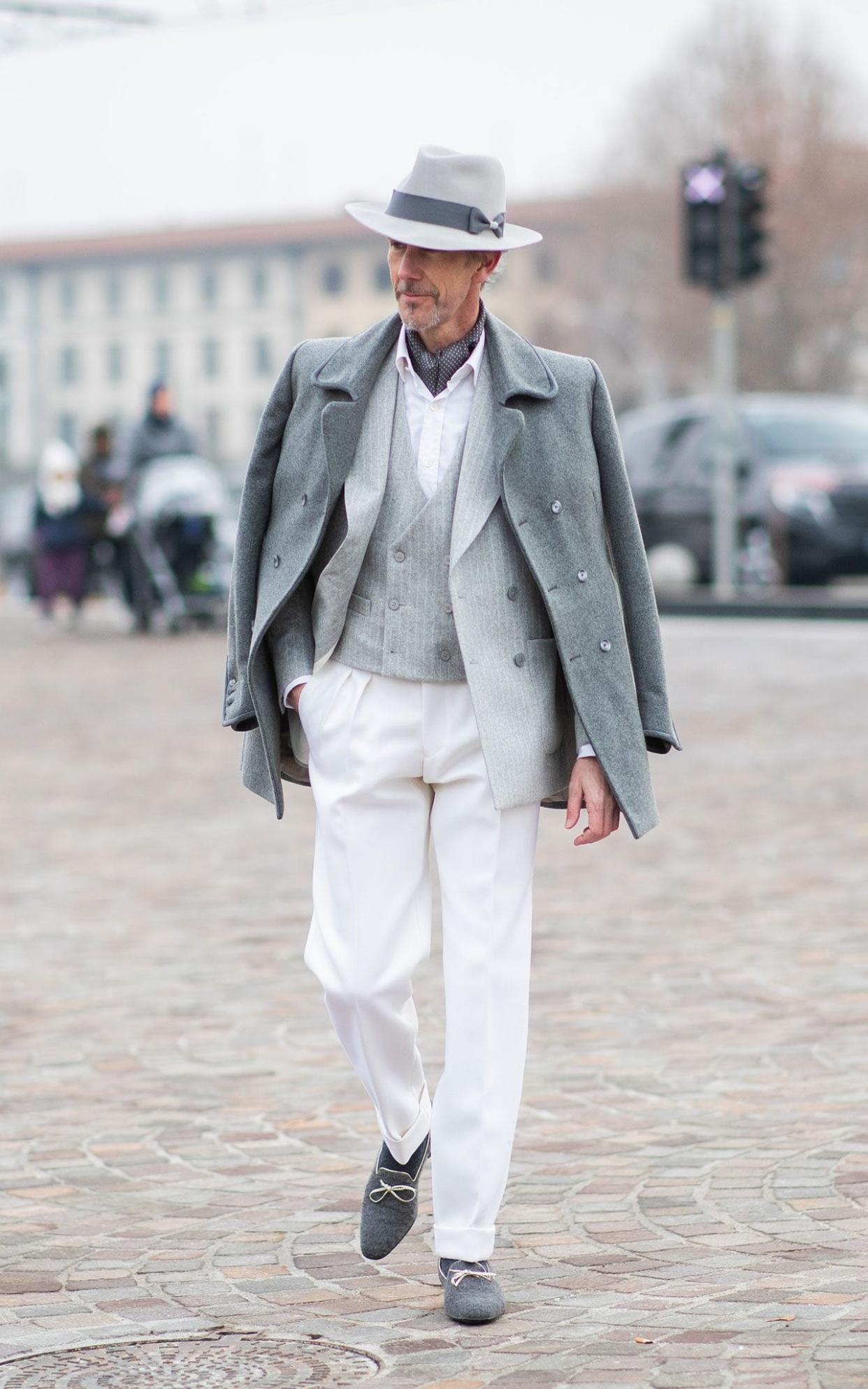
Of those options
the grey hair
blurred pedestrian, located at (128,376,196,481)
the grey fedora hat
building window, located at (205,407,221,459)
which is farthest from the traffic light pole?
building window, located at (205,407,221,459)

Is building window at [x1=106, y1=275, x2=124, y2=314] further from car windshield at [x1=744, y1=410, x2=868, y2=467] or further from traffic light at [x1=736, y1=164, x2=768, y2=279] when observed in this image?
car windshield at [x1=744, y1=410, x2=868, y2=467]

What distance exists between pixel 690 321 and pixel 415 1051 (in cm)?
5434

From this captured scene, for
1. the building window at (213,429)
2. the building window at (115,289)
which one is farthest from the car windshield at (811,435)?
the building window at (115,289)

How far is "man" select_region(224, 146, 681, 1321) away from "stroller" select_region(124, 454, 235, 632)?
15.5 m

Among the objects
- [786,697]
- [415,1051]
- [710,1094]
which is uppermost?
[415,1051]

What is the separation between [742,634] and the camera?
1841 cm

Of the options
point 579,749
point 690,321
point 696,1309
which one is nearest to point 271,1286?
point 696,1309

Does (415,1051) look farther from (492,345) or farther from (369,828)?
(492,345)

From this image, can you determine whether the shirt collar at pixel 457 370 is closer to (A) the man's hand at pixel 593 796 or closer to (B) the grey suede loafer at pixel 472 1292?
(A) the man's hand at pixel 593 796

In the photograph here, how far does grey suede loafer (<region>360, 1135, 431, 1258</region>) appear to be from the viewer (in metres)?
4.12

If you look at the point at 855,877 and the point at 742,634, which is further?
the point at 742,634

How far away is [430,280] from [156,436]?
16085 millimetres

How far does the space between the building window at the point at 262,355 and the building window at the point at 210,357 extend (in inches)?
82.2

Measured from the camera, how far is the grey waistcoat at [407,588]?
3.91 meters
